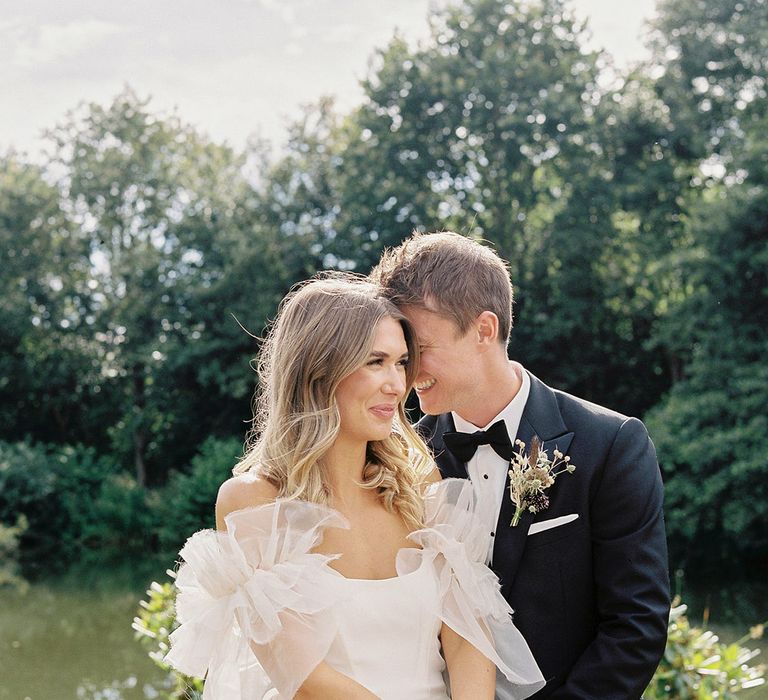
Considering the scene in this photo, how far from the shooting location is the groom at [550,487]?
→ 2.90 m

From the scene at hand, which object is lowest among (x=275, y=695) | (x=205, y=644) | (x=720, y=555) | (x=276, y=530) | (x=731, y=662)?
(x=720, y=555)

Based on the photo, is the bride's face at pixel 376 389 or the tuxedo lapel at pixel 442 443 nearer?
the bride's face at pixel 376 389

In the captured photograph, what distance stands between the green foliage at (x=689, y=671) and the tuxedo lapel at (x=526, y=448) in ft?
6.63

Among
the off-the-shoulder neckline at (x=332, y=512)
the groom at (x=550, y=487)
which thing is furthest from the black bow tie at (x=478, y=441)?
the off-the-shoulder neckline at (x=332, y=512)

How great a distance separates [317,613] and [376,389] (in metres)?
0.66

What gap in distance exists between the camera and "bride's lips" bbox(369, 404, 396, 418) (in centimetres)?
296

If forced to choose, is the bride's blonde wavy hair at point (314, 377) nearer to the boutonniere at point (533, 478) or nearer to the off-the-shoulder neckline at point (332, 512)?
the off-the-shoulder neckline at point (332, 512)

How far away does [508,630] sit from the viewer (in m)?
2.94

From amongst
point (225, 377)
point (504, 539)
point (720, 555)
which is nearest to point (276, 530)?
point (504, 539)

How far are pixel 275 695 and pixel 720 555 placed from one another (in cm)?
1448

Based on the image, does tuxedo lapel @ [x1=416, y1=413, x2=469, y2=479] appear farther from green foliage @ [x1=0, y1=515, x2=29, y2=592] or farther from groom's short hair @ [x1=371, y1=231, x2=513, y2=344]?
green foliage @ [x1=0, y1=515, x2=29, y2=592]

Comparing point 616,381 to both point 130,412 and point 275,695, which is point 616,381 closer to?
point 130,412

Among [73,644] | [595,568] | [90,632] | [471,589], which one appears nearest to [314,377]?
[471,589]

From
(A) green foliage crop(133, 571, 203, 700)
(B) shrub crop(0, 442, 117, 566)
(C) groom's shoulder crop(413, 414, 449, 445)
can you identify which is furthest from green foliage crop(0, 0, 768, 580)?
(C) groom's shoulder crop(413, 414, 449, 445)
